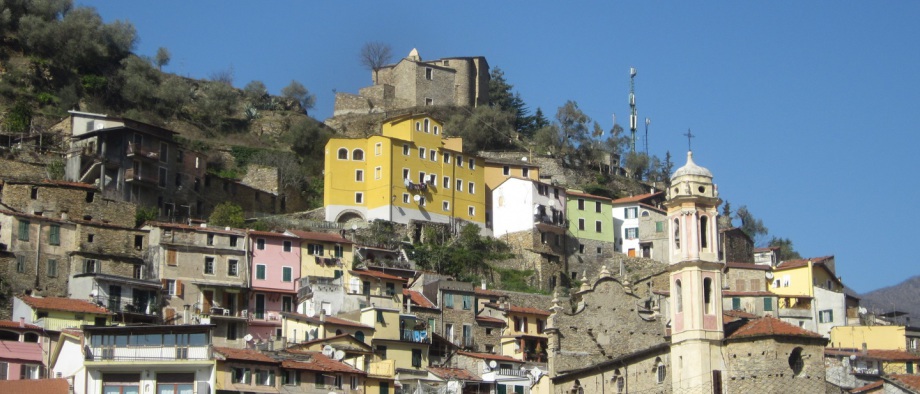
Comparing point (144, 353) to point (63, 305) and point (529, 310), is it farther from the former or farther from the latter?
point (529, 310)

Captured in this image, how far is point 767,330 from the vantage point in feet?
158

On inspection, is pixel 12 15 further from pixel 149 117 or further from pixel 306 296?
pixel 306 296

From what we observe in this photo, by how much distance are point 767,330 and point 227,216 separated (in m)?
44.3

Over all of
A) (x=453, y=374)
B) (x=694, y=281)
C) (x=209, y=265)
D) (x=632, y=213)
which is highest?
(x=632, y=213)

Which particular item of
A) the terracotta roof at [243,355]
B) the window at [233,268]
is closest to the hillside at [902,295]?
the window at [233,268]

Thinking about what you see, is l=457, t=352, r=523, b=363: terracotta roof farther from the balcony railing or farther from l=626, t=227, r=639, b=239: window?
l=626, t=227, r=639, b=239: window

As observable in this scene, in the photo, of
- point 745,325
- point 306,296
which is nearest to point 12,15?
point 306,296

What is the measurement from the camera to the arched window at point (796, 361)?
48.6m

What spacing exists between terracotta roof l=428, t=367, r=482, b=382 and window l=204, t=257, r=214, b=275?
45.7ft

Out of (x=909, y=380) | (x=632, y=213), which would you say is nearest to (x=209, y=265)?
Answer: (x=909, y=380)

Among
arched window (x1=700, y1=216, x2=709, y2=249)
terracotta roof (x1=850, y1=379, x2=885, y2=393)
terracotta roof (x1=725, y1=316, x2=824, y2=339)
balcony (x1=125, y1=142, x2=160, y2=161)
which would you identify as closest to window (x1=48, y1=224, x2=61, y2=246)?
balcony (x1=125, y1=142, x2=160, y2=161)

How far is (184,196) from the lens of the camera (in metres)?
89.4

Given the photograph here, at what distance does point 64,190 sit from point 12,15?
3674 centimetres

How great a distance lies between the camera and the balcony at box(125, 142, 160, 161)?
8444cm
